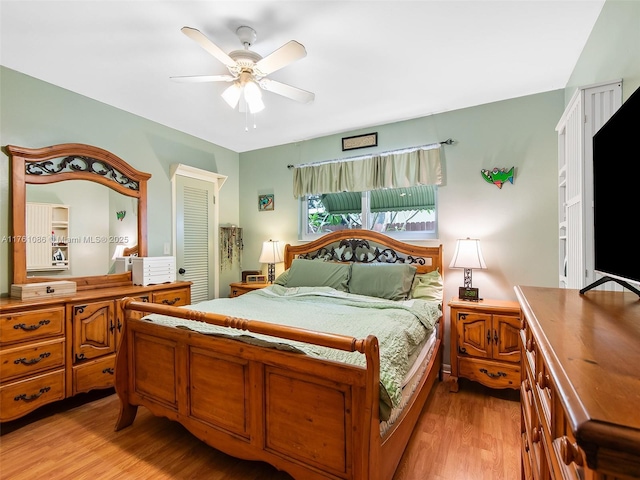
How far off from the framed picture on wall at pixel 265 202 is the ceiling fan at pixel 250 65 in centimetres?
197

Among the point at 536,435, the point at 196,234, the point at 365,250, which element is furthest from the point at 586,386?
the point at 196,234

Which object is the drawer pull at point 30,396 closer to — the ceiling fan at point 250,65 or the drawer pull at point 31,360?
the drawer pull at point 31,360

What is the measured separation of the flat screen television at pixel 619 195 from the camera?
0.94 meters

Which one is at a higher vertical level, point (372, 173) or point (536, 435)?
point (372, 173)

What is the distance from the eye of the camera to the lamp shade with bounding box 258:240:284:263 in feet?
12.4

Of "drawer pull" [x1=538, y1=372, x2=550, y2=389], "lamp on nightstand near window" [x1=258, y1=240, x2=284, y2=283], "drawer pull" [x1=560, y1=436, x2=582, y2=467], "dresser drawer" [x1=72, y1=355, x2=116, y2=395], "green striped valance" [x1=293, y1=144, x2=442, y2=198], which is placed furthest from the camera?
"lamp on nightstand near window" [x1=258, y1=240, x2=284, y2=283]

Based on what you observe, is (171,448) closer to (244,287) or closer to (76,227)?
(244,287)

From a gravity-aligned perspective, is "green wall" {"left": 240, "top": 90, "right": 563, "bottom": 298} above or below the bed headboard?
above

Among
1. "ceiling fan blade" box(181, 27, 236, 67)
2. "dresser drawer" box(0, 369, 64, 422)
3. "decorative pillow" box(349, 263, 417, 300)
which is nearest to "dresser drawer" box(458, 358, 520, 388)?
"decorative pillow" box(349, 263, 417, 300)

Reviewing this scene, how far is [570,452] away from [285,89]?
230 centimetres

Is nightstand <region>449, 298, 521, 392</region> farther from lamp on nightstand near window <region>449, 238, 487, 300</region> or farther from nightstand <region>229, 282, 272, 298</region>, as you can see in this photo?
nightstand <region>229, 282, 272, 298</region>

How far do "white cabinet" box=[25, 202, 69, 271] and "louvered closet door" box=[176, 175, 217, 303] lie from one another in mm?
1093

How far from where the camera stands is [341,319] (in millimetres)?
2119

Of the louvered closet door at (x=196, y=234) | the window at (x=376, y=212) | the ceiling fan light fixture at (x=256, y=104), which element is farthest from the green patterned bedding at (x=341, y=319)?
the ceiling fan light fixture at (x=256, y=104)
